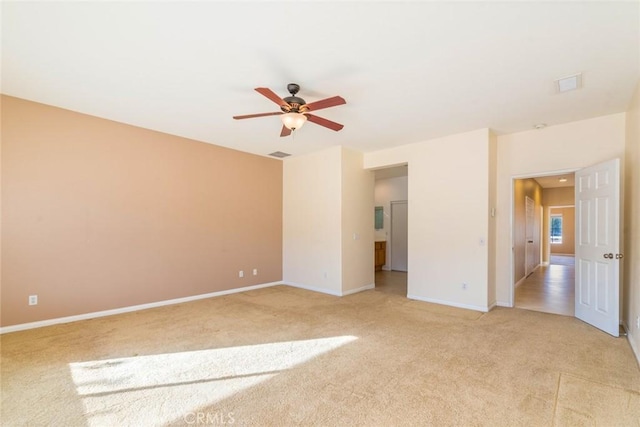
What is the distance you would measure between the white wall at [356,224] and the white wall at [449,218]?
0.88 m

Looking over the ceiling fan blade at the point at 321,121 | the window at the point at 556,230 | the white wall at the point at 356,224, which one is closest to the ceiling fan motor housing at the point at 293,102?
the ceiling fan blade at the point at 321,121

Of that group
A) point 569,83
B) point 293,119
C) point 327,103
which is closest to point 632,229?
point 569,83

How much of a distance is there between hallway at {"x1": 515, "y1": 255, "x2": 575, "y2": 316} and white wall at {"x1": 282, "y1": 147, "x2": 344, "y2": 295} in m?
3.25

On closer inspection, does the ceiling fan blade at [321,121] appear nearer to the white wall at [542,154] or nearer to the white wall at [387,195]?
the white wall at [542,154]

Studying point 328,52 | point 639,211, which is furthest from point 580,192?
point 328,52

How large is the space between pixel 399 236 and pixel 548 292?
3.58m

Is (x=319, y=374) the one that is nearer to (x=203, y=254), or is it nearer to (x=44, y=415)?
(x=44, y=415)

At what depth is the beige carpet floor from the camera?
2.01m

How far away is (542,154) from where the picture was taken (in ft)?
14.7

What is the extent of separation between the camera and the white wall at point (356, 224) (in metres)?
5.55

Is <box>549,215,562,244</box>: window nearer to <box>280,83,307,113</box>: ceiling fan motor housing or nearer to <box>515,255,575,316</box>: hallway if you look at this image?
<box>515,255,575,316</box>: hallway

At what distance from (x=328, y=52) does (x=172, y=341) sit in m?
3.41

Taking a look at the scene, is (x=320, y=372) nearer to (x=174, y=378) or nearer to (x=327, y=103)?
(x=174, y=378)

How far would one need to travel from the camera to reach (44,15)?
7.11ft
